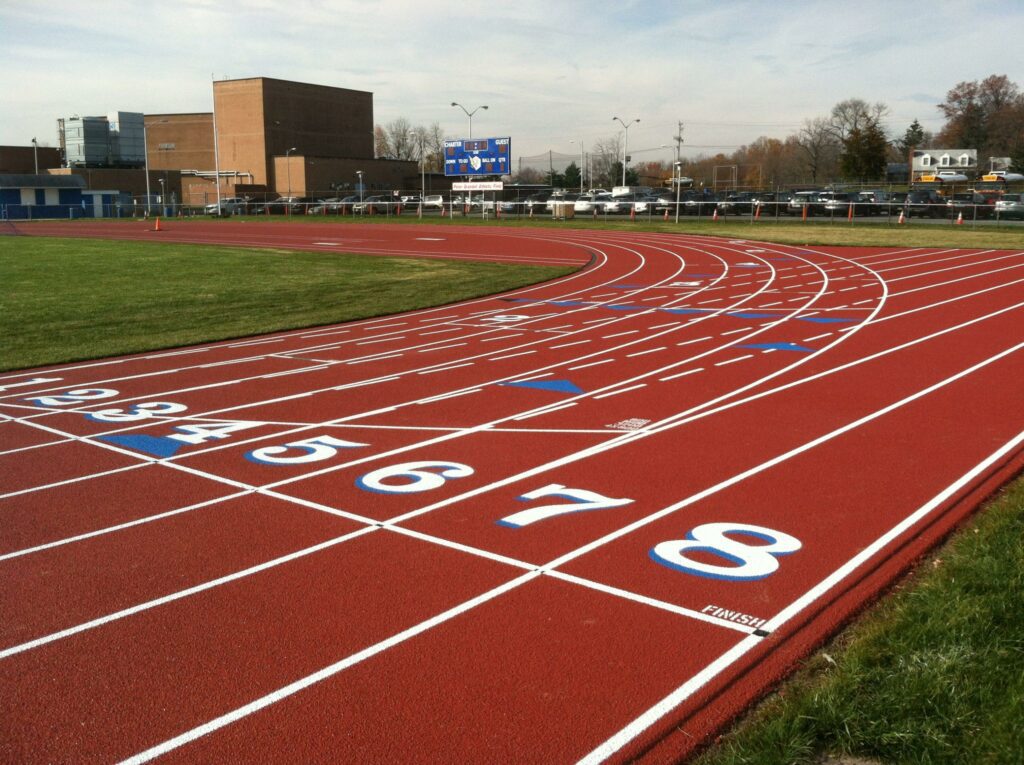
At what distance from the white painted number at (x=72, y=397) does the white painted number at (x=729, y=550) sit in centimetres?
759

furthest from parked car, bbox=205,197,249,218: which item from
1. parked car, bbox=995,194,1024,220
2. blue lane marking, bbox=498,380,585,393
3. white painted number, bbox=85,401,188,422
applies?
blue lane marking, bbox=498,380,585,393

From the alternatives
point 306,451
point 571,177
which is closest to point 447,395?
point 306,451

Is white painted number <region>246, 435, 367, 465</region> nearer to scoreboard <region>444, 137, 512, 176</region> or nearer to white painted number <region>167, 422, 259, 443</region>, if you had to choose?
white painted number <region>167, 422, 259, 443</region>

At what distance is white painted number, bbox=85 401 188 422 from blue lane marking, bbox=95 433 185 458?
79 cm

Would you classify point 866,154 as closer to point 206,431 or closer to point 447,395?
point 447,395

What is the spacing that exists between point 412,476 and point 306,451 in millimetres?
1327

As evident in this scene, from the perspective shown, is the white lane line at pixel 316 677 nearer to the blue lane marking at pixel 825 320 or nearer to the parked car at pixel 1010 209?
the blue lane marking at pixel 825 320

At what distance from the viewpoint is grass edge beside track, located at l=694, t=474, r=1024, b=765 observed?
3.64 metres

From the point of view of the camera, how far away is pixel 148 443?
8.80 meters

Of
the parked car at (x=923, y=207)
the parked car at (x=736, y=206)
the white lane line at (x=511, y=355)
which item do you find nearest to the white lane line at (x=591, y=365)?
the white lane line at (x=511, y=355)

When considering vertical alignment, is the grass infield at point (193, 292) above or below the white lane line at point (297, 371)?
above

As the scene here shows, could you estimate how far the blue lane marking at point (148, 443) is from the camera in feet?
27.9

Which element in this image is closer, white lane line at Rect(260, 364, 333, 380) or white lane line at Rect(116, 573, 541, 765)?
white lane line at Rect(116, 573, 541, 765)

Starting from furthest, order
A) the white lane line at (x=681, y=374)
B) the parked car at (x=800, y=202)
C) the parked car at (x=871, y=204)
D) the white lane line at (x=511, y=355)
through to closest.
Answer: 1. the parked car at (x=800, y=202)
2. the parked car at (x=871, y=204)
3. the white lane line at (x=511, y=355)
4. the white lane line at (x=681, y=374)
